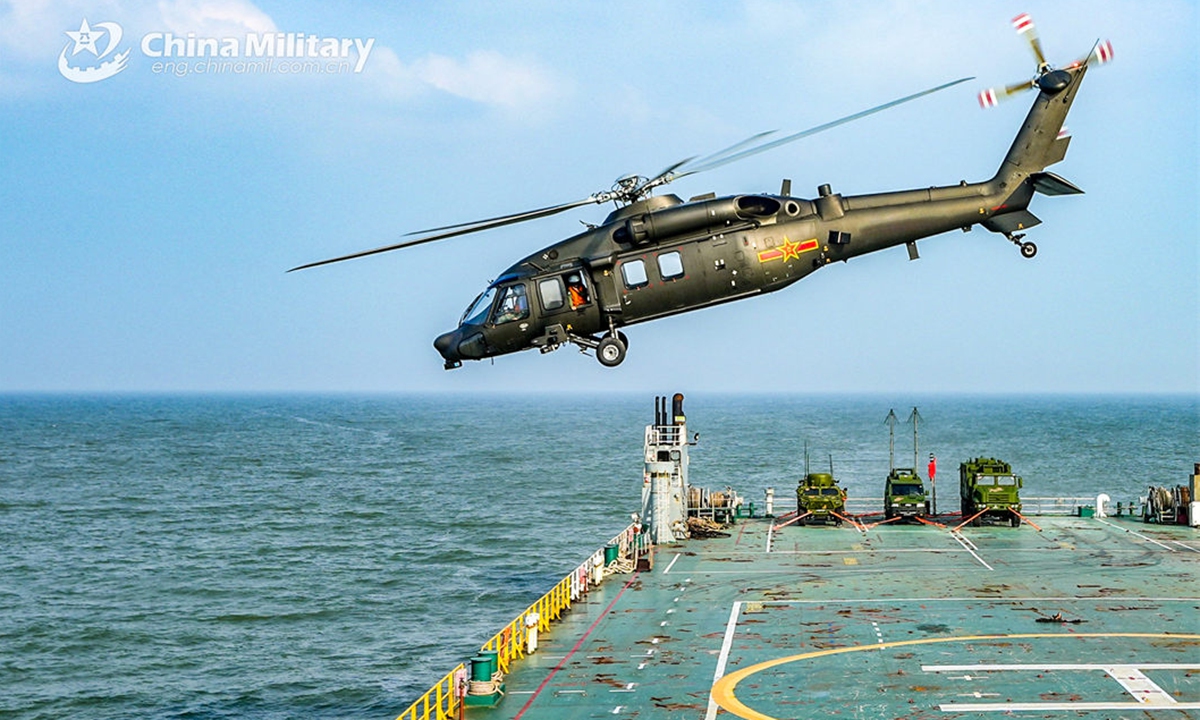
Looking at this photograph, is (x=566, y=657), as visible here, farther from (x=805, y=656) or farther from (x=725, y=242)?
(x=725, y=242)

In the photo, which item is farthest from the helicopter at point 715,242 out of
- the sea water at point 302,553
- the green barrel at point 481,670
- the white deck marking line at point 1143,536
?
the white deck marking line at point 1143,536

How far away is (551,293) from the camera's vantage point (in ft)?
78.4

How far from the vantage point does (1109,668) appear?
2648 centimetres

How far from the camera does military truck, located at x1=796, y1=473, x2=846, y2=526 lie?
169ft

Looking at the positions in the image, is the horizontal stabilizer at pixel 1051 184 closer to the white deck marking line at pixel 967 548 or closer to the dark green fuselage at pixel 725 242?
the dark green fuselage at pixel 725 242

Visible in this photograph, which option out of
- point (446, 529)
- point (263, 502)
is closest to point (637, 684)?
point (446, 529)

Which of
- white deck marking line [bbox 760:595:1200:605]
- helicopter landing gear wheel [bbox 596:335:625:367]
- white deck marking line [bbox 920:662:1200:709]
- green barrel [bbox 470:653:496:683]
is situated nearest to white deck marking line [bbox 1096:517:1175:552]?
white deck marking line [bbox 760:595:1200:605]

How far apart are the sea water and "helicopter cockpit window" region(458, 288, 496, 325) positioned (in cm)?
1807

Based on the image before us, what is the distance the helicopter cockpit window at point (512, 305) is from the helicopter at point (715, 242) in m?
0.02

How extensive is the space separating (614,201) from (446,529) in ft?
176

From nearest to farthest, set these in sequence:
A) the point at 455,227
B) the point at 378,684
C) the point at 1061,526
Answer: the point at 455,227, the point at 378,684, the point at 1061,526

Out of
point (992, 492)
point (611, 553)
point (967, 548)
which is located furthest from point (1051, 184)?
point (992, 492)

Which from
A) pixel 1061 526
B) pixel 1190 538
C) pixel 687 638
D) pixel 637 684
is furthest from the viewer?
pixel 1061 526

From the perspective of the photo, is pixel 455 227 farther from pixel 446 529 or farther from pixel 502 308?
pixel 446 529
